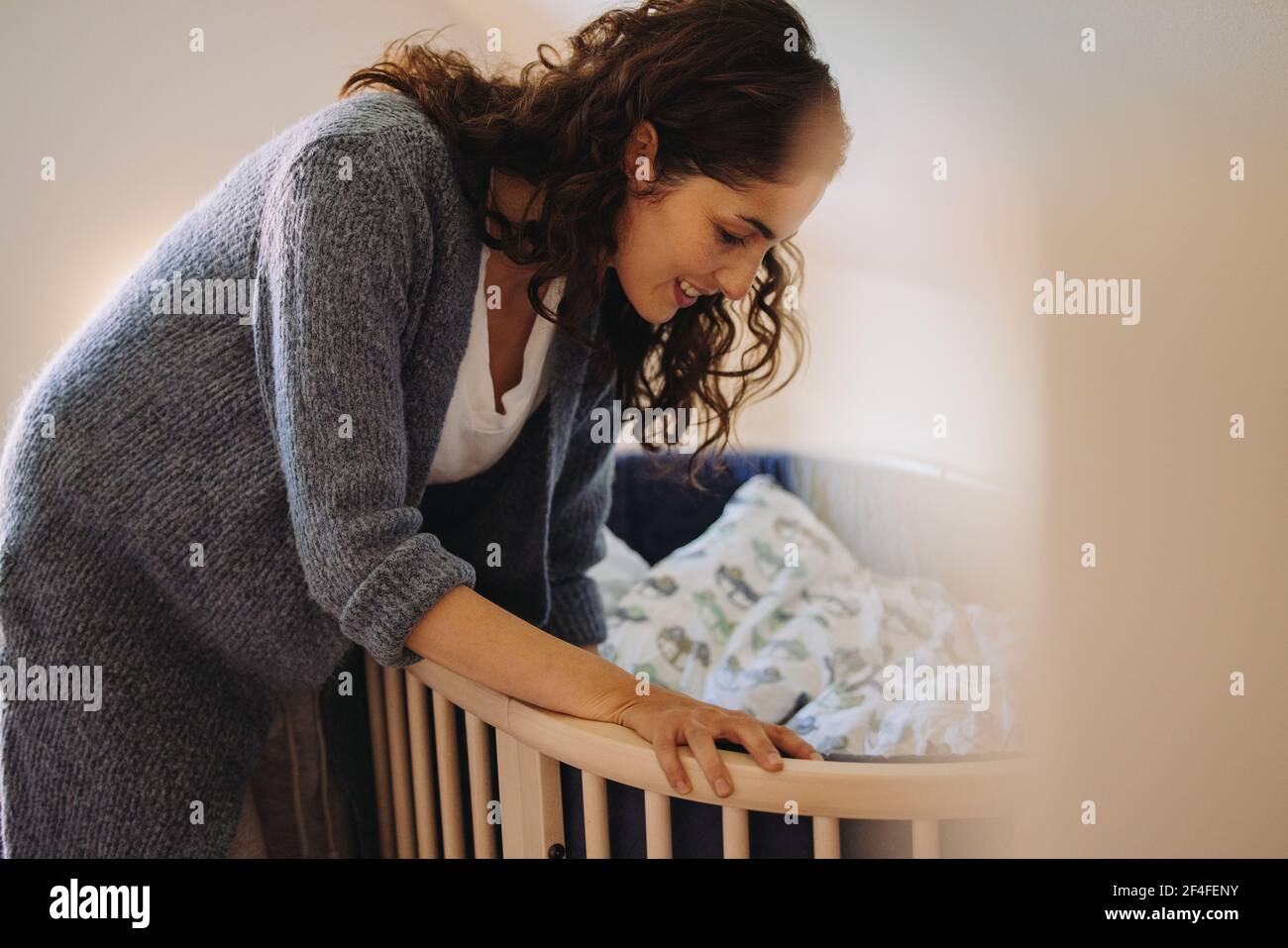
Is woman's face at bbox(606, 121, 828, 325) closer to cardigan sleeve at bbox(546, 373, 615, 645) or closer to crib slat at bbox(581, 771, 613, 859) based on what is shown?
cardigan sleeve at bbox(546, 373, 615, 645)

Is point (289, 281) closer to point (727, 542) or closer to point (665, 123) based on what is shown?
point (665, 123)

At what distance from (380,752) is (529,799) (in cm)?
36

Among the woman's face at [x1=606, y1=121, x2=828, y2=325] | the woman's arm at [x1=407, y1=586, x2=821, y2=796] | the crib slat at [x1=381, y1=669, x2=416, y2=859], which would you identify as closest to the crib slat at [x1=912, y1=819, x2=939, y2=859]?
the woman's arm at [x1=407, y1=586, x2=821, y2=796]

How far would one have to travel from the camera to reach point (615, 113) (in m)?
0.88

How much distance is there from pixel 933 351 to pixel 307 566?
2.73ft

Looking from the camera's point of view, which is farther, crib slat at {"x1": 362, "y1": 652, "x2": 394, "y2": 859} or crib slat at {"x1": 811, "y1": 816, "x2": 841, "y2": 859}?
crib slat at {"x1": 362, "y1": 652, "x2": 394, "y2": 859}

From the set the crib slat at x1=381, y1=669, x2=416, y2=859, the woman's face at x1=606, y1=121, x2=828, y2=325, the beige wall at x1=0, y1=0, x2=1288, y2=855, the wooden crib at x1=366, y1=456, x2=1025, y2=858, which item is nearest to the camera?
the beige wall at x1=0, y1=0, x2=1288, y2=855

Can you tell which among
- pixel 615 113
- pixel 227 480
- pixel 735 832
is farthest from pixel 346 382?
pixel 735 832

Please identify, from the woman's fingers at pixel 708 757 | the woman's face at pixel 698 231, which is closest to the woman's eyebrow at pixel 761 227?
the woman's face at pixel 698 231

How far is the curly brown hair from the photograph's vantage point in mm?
860

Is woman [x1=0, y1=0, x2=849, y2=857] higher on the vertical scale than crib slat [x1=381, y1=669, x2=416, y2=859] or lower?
higher

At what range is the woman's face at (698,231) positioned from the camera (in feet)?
2.90

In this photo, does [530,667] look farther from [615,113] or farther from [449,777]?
[615,113]

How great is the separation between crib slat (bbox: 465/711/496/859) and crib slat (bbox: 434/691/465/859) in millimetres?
48
